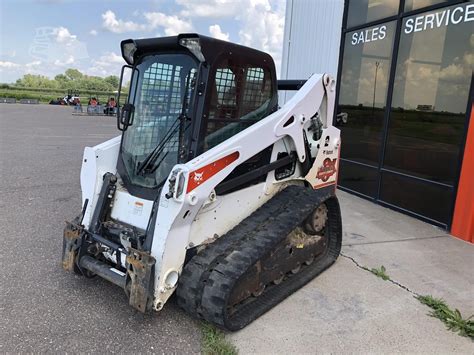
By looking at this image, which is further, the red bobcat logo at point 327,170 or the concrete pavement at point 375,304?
the red bobcat logo at point 327,170

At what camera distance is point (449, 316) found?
3434 millimetres

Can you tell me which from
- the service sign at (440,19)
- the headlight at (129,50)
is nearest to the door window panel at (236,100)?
the headlight at (129,50)

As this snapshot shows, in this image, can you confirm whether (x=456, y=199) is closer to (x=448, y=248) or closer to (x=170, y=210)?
(x=448, y=248)

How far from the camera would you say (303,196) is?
4.04 metres

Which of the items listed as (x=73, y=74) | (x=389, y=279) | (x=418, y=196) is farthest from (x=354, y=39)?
(x=73, y=74)

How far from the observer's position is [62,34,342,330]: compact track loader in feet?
10.00

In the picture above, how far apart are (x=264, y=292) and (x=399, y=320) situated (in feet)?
3.69

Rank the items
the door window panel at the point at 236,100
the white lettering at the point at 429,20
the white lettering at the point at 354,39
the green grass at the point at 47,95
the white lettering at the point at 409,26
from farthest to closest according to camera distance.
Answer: the green grass at the point at 47,95 < the white lettering at the point at 354,39 < the white lettering at the point at 409,26 < the white lettering at the point at 429,20 < the door window panel at the point at 236,100

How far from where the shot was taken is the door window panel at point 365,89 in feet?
23.3

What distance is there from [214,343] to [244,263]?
60cm

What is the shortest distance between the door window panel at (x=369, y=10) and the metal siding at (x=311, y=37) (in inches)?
10.5

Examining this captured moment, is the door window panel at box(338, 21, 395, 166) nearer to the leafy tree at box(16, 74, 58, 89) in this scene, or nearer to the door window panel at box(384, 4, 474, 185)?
the door window panel at box(384, 4, 474, 185)

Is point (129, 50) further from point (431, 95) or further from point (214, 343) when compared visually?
point (431, 95)

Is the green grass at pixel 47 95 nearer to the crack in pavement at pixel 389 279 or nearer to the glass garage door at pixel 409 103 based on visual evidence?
the glass garage door at pixel 409 103
